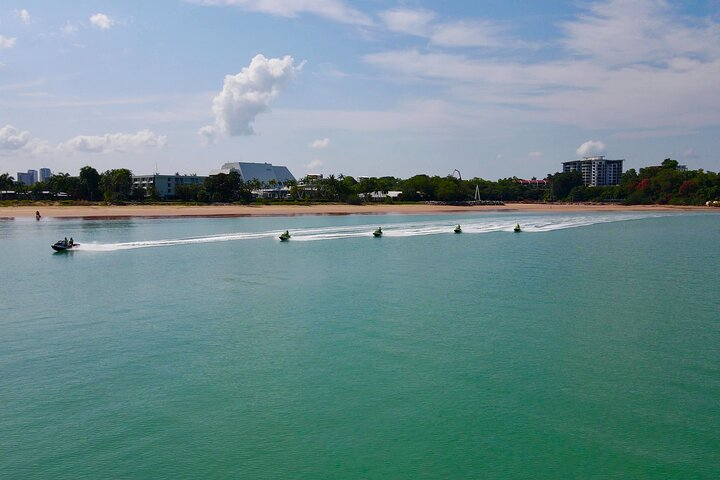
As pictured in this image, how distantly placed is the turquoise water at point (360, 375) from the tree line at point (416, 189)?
84128mm

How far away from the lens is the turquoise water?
11250mm

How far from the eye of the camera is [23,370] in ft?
52.1

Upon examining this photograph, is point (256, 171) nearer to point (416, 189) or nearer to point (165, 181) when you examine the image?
point (165, 181)

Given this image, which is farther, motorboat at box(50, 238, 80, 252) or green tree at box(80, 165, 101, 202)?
green tree at box(80, 165, 101, 202)

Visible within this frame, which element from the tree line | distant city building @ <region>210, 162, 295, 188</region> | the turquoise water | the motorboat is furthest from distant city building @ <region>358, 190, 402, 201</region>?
the turquoise water

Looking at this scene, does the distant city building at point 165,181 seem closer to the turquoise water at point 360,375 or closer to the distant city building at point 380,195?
the distant city building at point 380,195

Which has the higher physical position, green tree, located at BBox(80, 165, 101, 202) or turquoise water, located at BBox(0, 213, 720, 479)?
green tree, located at BBox(80, 165, 101, 202)

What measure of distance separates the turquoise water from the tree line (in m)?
84.1

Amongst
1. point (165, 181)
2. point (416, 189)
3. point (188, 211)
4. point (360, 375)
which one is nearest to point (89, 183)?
point (188, 211)

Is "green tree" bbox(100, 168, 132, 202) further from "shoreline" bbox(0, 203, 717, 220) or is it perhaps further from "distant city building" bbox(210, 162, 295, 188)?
"distant city building" bbox(210, 162, 295, 188)

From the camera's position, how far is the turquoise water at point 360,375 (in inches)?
443

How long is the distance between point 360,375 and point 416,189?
130651 mm

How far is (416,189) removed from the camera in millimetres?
144375

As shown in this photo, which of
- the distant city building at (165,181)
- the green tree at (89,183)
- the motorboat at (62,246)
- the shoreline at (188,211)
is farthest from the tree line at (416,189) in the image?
the motorboat at (62,246)
